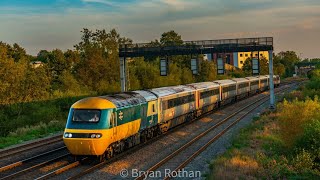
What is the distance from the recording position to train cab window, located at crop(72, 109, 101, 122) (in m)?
18.3

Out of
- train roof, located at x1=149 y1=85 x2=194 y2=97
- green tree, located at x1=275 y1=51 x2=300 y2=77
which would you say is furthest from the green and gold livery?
green tree, located at x1=275 y1=51 x2=300 y2=77

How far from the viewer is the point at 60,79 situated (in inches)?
2183

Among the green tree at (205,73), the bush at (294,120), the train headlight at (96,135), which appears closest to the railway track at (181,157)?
the train headlight at (96,135)

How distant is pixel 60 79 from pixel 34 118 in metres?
15.1

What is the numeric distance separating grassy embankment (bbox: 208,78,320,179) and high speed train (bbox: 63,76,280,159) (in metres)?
4.62

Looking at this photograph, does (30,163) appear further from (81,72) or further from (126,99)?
(81,72)

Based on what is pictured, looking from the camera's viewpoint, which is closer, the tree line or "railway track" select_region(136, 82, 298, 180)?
"railway track" select_region(136, 82, 298, 180)

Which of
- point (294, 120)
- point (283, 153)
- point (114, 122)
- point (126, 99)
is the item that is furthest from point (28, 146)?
point (294, 120)

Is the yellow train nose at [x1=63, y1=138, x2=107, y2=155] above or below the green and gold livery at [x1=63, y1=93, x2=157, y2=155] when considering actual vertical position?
below

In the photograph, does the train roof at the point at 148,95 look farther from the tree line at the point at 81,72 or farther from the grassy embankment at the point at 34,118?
the tree line at the point at 81,72

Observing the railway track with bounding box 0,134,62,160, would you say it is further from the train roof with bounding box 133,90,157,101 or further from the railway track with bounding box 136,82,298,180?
the railway track with bounding box 136,82,298,180

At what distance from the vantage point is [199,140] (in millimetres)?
24656

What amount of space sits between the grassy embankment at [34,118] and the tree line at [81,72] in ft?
4.64

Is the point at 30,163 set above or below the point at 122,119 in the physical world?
below
